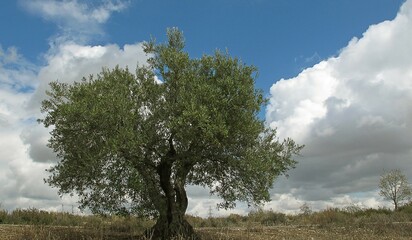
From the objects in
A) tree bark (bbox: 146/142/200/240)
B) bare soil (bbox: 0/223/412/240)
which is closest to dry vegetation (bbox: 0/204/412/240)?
bare soil (bbox: 0/223/412/240)

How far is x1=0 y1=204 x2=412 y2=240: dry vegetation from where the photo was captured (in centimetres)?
2808

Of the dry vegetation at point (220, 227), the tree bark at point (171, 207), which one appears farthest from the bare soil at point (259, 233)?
the tree bark at point (171, 207)

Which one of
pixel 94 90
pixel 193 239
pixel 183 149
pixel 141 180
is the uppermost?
pixel 94 90

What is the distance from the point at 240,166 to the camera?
2516cm

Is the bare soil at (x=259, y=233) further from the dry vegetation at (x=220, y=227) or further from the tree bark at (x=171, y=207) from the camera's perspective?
the tree bark at (x=171, y=207)

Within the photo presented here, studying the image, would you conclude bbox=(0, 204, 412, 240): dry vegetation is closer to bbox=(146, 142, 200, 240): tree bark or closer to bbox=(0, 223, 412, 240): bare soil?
bbox=(0, 223, 412, 240): bare soil

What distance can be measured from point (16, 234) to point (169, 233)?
9185 millimetres

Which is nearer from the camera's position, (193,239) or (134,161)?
(134,161)

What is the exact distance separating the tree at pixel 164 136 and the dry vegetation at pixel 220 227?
10.0 feet

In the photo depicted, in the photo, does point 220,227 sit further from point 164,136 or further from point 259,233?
point 164,136

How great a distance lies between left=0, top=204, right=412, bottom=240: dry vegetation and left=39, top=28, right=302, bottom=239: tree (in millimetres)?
3063

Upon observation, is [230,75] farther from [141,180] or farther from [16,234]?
[16,234]

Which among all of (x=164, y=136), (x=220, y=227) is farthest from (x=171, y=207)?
(x=220, y=227)

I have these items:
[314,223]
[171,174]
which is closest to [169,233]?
[171,174]
